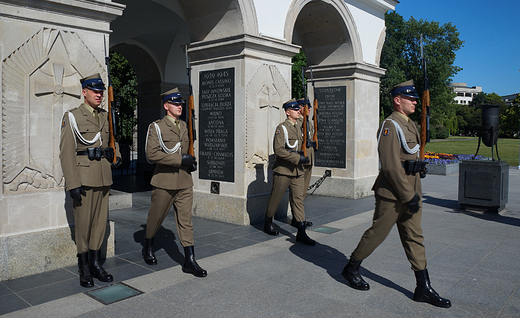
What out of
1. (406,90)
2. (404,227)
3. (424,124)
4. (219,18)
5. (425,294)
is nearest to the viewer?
(425,294)

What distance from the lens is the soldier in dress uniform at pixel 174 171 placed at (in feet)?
15.8

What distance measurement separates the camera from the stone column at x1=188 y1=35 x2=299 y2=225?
7617 millimetres

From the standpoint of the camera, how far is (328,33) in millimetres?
10711

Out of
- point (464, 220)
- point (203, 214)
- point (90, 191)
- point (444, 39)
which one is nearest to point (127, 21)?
point (203, 214)

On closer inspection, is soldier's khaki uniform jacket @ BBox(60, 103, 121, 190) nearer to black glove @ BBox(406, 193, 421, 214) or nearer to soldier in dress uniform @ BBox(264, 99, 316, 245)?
soldier in dress uniform @ BBox(264, 99, 316, 245)

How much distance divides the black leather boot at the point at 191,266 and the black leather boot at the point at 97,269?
2.57ft

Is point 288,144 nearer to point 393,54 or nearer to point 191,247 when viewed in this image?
point 191,247

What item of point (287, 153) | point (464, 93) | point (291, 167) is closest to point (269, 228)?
point (291, 167)

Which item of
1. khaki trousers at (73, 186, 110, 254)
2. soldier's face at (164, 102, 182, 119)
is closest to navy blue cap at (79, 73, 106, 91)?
soldier's face at (164, 102, 182, 119)

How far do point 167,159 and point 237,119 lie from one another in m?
3.03

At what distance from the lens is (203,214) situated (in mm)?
8164

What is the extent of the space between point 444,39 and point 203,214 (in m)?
42.9

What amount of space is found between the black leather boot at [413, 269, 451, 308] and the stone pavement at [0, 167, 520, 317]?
0.07m

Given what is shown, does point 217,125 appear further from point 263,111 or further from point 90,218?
point 90,218
